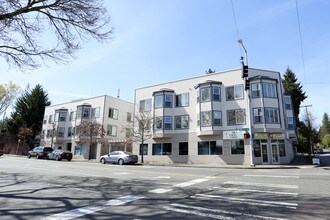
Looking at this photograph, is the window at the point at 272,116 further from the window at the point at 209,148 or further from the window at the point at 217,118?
the window at the point at 209,148

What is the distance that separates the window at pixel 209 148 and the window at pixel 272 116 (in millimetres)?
6142

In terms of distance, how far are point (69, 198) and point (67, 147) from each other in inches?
1643

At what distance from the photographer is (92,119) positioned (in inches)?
1747

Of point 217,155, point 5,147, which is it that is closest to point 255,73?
point 217,155

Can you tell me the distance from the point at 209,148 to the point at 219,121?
3429mm

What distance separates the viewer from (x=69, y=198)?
827 centimetres

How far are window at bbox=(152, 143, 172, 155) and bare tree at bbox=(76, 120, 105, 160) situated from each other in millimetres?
9661

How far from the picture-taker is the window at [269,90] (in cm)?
2942

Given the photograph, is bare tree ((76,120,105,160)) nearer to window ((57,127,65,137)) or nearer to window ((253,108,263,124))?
window ((57,127,65,137))

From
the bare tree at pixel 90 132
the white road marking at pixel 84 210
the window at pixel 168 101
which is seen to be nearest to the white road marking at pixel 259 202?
the white road marking at pixel 84 210

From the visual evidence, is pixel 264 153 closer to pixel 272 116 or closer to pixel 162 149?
pixel 272 116

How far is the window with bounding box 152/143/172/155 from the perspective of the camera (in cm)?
3331

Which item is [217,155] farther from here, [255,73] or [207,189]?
[207,189]

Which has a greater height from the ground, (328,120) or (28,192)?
(328,120)
